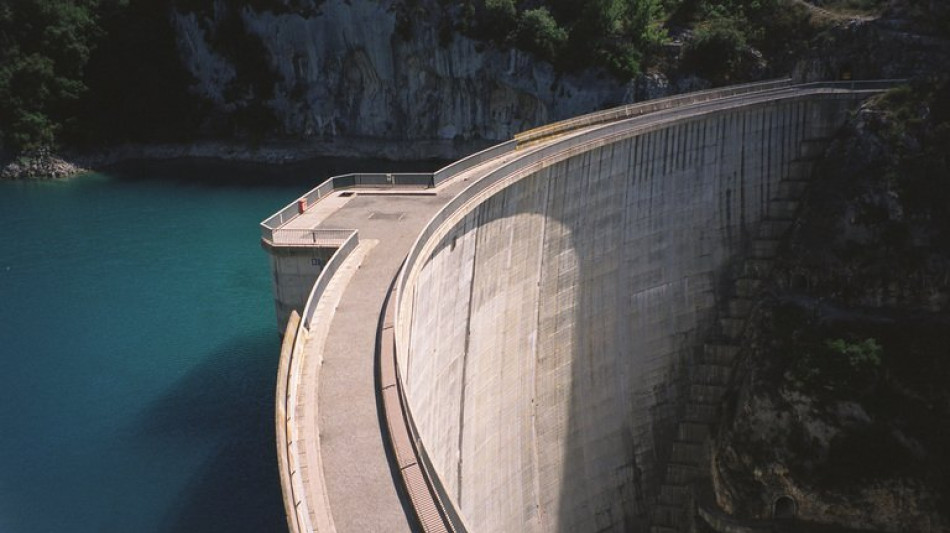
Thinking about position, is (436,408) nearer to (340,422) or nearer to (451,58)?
(340,422)

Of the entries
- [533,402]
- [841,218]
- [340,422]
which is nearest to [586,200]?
[533,402]

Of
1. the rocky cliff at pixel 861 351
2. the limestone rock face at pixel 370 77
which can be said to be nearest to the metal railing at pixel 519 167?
the rocky cliff at pixel 861 351

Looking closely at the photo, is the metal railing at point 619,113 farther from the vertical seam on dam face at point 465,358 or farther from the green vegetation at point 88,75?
the green vegetation at point 88,75

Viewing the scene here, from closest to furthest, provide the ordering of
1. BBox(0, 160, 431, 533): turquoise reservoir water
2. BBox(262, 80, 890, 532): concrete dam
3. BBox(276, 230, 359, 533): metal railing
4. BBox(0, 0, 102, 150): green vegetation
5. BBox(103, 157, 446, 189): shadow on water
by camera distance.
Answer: BBox(276, 230, 359, 533): metal railing < BBox(262, 80, 890, 532): concrete dam < BBox(0, 160, 431, 533): turquoise reservoir water < BBox(103, 157, 446, 189): shadow on water < BBox(0, 0, 102, 150): green vegetation

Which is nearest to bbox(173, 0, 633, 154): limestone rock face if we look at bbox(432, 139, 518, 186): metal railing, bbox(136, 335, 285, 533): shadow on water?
bbox(432, 139, 518, 186): metal railing

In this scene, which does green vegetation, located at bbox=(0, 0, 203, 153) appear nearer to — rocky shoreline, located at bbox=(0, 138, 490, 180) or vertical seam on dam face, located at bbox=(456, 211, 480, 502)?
rocky shoreline, located at bbox=(0, 138, 490, 180)

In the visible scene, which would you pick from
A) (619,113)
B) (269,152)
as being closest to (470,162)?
(619,113)

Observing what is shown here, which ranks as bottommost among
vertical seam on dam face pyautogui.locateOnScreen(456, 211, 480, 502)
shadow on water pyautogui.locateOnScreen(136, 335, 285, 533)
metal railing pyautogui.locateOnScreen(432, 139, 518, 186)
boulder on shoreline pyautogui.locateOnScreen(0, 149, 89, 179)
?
shadow on water pyautogui.locateOnScreen(136, 335, 285, 533)
